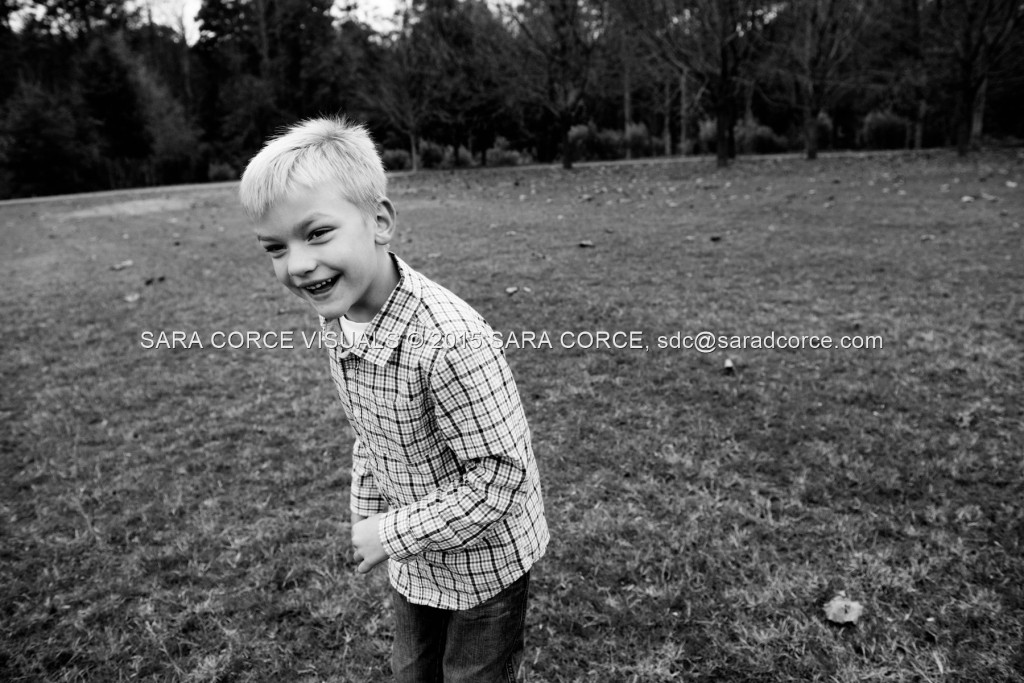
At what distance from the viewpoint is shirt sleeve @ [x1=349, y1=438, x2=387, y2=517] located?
1.62m

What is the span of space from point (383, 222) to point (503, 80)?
76.8 ft

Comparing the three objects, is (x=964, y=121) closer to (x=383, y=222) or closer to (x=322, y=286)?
(x=383, y=222)

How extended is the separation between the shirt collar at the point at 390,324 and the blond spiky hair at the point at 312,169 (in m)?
0.18

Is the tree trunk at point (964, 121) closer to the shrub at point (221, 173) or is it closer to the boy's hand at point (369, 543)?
the boy's hand at point (369, 543)

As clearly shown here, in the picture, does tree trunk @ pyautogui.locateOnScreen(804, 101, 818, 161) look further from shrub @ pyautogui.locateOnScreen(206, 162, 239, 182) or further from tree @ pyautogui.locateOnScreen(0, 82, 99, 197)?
tree @ pyautogui.locateOnScreen(0, 82, 99, 197)

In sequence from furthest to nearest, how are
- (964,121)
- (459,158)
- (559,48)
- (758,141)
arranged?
(459,158), (758,141), (559,48), (964,121)

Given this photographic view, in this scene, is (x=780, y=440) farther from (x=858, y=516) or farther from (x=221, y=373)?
(x=221, y=373)

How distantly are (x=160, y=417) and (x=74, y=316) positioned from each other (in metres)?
3.07

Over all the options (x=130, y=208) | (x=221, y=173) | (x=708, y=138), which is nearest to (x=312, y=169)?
(x=130, y=208)

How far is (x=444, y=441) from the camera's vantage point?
Result: 4.37 ft

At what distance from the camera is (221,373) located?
4.47 meters

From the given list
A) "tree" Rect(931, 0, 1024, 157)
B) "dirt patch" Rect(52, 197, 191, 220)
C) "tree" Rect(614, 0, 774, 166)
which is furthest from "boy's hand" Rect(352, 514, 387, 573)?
"tree" Rect(931, 0, 1024, 157)

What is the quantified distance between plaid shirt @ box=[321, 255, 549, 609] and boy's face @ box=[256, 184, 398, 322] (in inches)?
2.7

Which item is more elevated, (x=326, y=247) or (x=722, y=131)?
(x=722, y=131)
